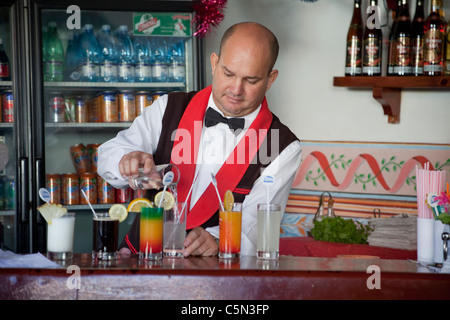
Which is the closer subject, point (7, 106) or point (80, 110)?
point (7, 106)

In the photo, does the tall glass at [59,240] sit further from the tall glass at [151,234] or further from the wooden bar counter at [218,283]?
the tall glass at [151,234]

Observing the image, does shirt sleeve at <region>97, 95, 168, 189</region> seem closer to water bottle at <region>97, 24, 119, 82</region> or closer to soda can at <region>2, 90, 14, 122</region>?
water bottle at <region>97, 24, 119, 82</region>

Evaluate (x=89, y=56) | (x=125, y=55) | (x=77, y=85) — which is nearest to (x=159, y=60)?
(x=125, y=55)

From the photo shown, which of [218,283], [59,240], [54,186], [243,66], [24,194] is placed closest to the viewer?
[218,283]

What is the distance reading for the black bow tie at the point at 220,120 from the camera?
2492 millimetres

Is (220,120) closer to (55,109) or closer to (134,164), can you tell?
(134,164)

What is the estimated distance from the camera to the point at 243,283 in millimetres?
1600

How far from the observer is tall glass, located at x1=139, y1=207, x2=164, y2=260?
5.81 ft

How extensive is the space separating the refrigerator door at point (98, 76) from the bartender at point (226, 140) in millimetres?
1038

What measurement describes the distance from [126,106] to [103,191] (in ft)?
1.77

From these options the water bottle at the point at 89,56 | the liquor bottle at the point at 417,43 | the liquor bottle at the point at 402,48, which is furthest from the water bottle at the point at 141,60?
the liquor bottle at the point at 417,43

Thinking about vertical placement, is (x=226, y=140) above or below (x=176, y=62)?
below

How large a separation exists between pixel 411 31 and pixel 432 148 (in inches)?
28.6

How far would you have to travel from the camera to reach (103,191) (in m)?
3.68
